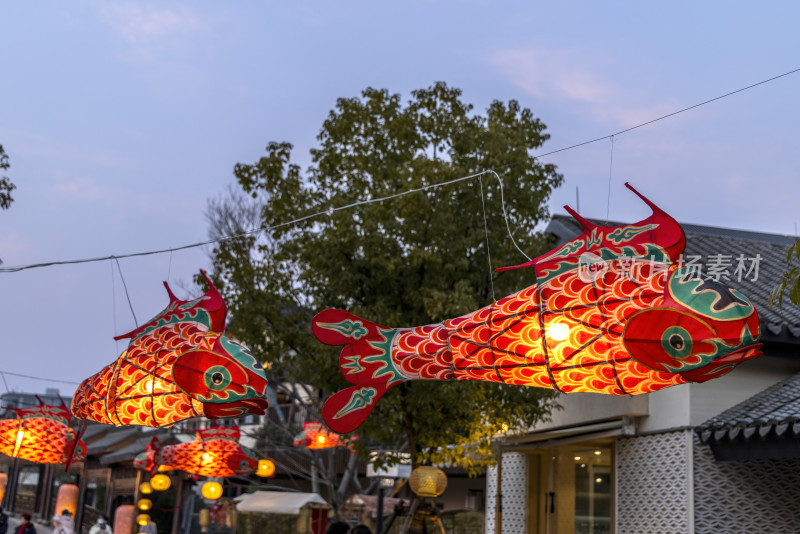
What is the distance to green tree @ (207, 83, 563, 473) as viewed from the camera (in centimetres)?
1205

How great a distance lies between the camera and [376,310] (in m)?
12.1

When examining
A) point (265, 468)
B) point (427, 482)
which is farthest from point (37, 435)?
point (427, 482)

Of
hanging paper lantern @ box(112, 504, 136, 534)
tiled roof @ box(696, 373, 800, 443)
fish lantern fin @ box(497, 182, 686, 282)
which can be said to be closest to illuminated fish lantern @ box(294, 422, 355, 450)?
hanging paper lantern @ box(112, 504, 136, 534)

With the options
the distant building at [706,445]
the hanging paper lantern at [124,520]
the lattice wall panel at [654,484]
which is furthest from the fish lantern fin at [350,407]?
the hanging paper lantern at [124,520]

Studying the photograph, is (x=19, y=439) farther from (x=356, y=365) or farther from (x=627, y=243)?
(x=627, y=243)

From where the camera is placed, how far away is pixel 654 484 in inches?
448

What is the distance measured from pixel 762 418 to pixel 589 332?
520 centimetres

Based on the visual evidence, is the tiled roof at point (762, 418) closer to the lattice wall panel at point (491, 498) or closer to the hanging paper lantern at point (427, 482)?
the hanging paper lantern at point (427, 482)

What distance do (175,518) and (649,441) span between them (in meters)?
18.7

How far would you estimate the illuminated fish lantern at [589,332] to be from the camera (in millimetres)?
4957

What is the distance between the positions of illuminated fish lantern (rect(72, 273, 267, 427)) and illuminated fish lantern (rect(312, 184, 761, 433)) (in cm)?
103

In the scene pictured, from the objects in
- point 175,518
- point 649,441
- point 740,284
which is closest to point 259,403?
point 649,441

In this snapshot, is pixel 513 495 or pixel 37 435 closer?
pixel 37 435

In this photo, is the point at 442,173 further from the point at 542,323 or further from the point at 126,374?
the point at 542,323
